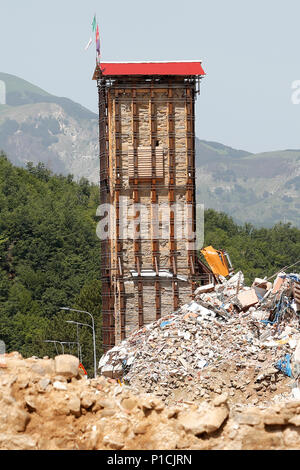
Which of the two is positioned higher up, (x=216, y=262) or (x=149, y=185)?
(x=149, y=185)

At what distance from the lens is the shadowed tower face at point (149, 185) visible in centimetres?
5238

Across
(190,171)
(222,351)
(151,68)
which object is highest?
(151,68)

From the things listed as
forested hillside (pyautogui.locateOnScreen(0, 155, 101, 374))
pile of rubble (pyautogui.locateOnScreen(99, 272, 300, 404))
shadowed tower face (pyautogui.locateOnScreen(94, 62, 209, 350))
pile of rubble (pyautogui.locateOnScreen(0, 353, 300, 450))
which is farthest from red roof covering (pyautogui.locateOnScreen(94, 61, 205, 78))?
pile of rubble (pyautogui.locateOnScreen(0, 353, 300, 450))

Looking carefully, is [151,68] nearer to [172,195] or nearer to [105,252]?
[172,195]

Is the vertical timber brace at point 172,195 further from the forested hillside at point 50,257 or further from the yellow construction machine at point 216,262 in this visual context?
the forested hillside at point 50,257

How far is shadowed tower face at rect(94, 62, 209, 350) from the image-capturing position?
5238 centimetres

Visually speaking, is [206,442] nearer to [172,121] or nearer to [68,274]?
[172,121]

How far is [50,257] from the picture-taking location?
4183 inches

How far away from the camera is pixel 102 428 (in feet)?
54.3

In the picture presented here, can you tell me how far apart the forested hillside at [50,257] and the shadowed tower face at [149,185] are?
1731 cm

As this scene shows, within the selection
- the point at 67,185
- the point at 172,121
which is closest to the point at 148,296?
the point at 172,121

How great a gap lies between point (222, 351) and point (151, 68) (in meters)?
18.0

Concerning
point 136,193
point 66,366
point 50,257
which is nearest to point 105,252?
point 136,193

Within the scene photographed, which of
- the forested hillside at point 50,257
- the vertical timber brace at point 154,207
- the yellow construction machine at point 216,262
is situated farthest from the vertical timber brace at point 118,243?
the forested hillside at point 50,257
